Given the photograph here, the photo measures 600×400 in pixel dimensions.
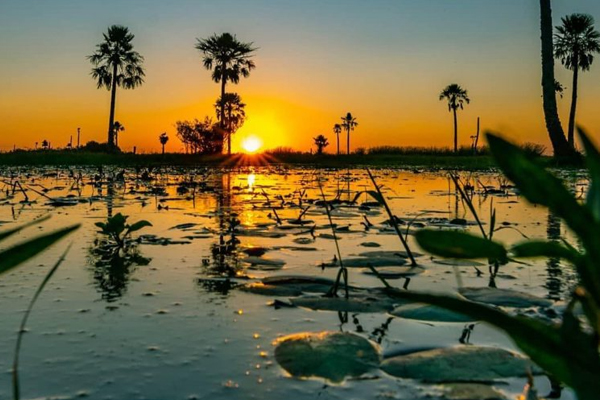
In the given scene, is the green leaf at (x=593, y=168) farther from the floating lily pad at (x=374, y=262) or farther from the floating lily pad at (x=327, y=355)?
the floating lily pad at (x=374, y=262)

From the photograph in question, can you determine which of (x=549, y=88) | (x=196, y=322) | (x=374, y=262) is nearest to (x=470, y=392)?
(x=196, y=322)

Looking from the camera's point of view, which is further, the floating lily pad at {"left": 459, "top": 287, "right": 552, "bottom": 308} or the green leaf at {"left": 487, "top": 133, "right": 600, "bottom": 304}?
the floating lily pad at {"left": 459, "top": 287, "right": 552, "bottom": 308}

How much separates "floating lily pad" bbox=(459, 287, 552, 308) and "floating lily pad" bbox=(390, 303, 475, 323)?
0.94 feet

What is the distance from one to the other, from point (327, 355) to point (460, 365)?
13.2 inches

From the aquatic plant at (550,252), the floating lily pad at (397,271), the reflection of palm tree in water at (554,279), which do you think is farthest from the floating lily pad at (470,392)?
the floating lily pad at (397,271)

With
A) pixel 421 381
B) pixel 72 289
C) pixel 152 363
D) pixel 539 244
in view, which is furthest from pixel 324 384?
pixel 72 289

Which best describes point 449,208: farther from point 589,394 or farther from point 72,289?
point 589,394

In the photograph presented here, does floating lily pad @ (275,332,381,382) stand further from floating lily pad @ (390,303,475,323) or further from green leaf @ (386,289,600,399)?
green leaf @ (386,289,600,399)

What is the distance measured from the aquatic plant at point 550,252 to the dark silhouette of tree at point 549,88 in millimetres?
14555

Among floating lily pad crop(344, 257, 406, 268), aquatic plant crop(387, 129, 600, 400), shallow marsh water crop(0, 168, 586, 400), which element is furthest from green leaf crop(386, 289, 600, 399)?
floating lily pad crop(344, 257, 406, 268)

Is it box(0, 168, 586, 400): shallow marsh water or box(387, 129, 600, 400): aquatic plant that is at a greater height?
box(387, 129, 600, 400): aquatic plant

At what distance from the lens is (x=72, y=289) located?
8.37 ft

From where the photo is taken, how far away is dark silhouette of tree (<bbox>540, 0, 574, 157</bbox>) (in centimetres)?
1402

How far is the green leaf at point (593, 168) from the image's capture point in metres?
0.39
